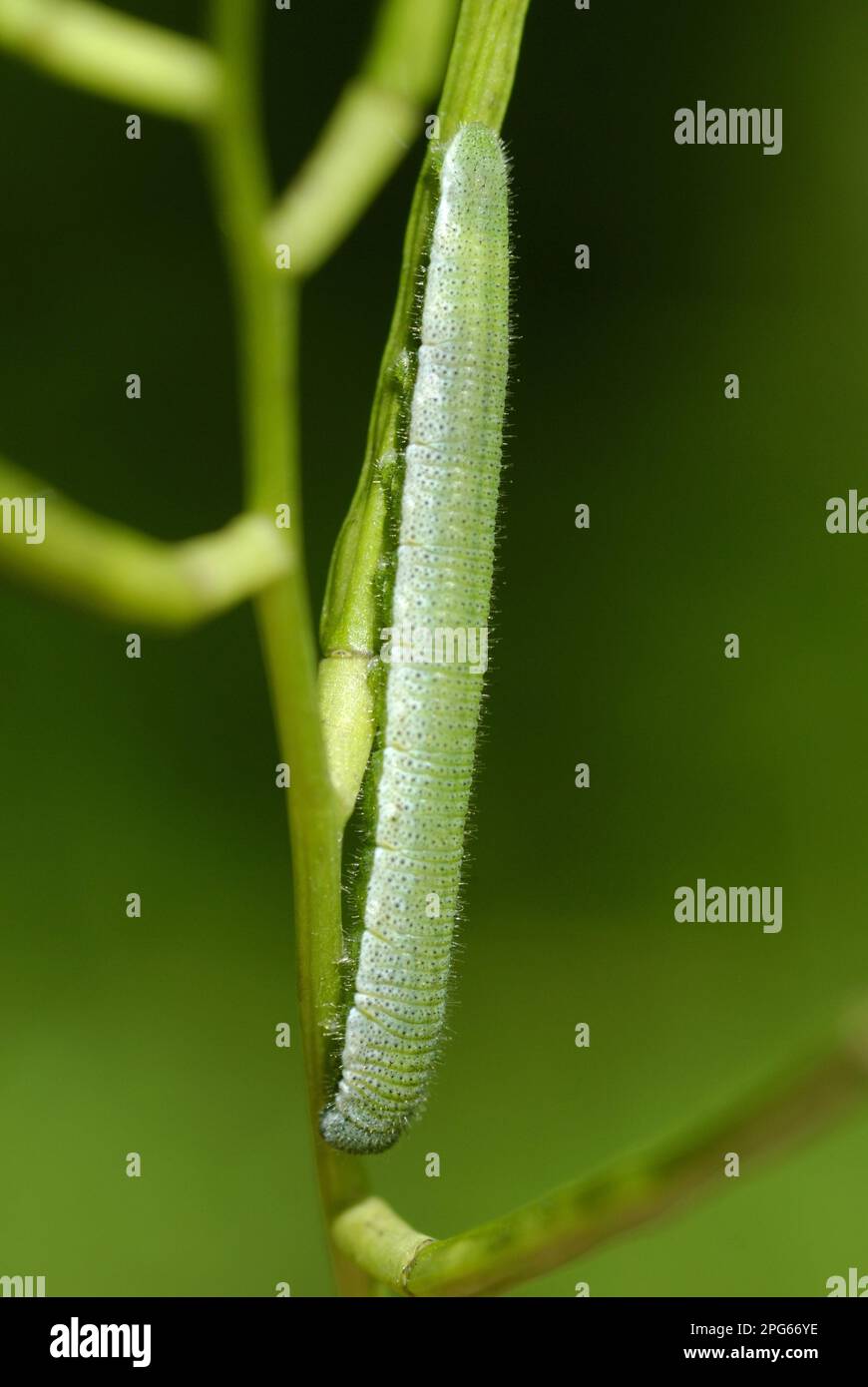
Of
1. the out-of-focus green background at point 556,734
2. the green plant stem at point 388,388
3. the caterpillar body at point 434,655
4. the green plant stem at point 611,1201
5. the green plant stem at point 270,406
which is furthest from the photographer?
the out-of-focus green background at point 556,734

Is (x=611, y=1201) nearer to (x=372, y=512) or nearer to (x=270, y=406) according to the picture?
(x=270, y=406)

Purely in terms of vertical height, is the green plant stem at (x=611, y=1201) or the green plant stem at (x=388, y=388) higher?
the green plant stem at (x=388, y=388)

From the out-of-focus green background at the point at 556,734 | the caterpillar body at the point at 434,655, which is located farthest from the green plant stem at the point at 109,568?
the out-of-focus green background at the point at 556,734

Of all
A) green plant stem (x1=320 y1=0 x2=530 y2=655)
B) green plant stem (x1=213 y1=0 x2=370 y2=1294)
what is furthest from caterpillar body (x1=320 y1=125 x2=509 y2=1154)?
green plant stem (x1=213 y1=0 x2=370 y2=1294)

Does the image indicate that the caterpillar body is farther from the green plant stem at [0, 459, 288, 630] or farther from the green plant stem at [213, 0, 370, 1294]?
the green plant stem at [0, 459, 288, 630]

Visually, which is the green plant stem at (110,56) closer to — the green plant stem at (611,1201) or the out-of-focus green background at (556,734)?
the green plant stem at (611,1201)

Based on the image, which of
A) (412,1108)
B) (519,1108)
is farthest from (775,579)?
(412,1108)

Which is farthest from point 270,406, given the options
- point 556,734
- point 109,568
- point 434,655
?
point 556,734
